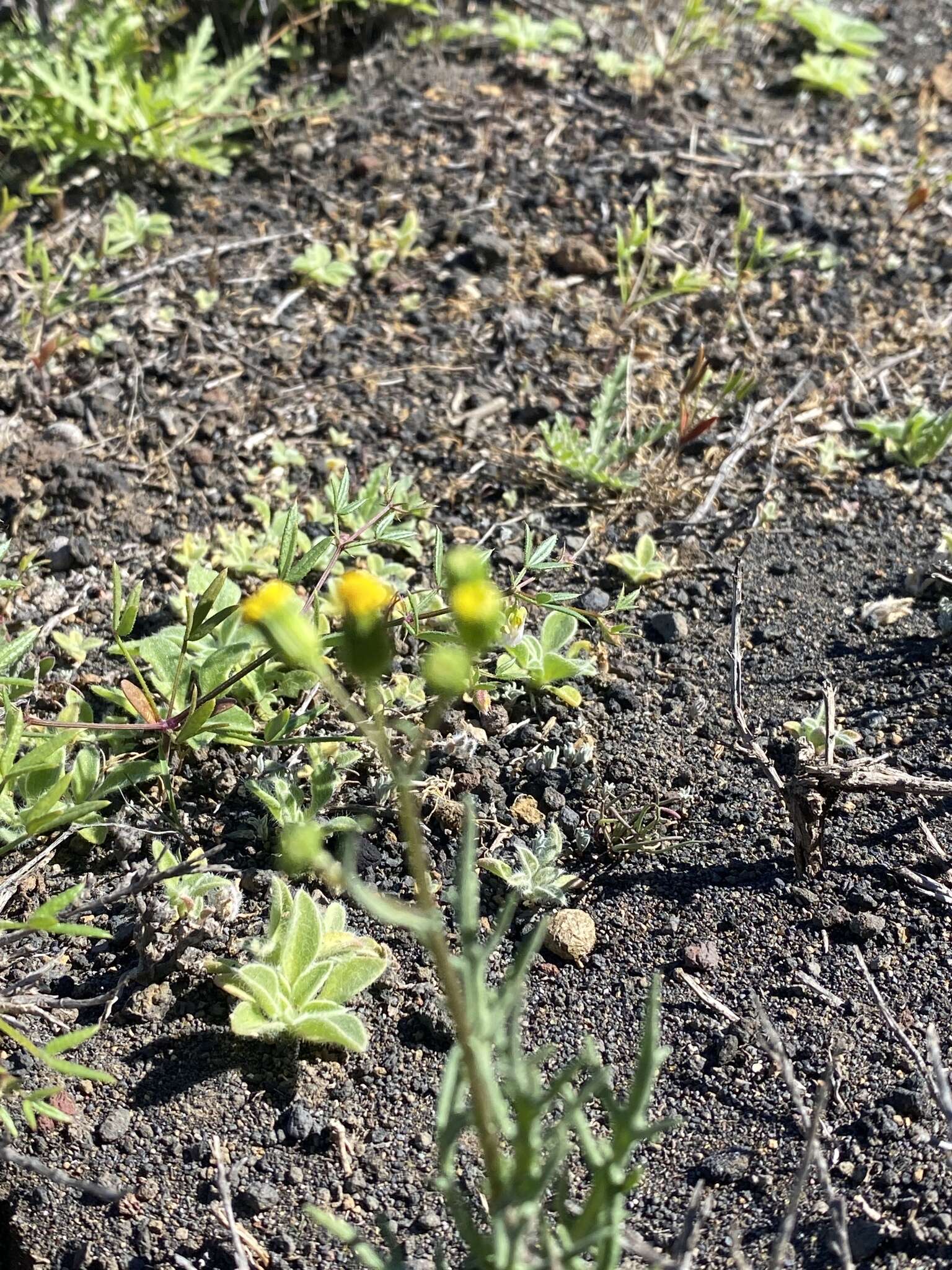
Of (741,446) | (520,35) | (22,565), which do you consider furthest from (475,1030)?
(520,35)

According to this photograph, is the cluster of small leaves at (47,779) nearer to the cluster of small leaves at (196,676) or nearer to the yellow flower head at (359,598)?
the cluster of small leaves at (196,676)

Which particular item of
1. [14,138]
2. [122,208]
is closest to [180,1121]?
[122,208]

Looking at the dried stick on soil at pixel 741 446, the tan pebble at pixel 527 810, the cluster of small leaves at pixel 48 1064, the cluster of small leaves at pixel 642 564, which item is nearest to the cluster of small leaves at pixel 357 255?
the dried stick on soil at pixel 741 446

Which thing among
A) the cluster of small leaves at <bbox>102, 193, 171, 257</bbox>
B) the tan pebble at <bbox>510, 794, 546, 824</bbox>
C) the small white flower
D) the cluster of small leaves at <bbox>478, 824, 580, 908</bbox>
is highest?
the cluster of small leaves at <bbox>102, 193, 171, 257</bbox>

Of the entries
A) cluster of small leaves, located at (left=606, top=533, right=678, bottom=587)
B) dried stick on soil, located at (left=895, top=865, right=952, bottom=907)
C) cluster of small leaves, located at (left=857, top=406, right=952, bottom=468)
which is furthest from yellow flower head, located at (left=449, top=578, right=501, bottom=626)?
cluster of small leaves, located at (left=857, top=406, right=952, bottom=468)

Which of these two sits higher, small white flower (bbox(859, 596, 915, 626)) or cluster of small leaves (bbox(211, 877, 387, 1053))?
cluster of small leaves (bbox(211, 877, 387, 1053))

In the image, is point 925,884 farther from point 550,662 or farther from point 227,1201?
point 227,1201

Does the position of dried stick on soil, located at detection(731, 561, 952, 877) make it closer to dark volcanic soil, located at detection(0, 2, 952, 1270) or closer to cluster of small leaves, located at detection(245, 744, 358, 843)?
dark volcanic soil, located at detection(0, 2, 952, 1270)

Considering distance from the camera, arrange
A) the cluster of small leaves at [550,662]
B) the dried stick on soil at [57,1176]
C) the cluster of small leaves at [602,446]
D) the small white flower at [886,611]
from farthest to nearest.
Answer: the cluster of small leaves at [602,446] < the small white flower at [886,611] < the cluster of small leaves at [550,662] < the dried stick on soil at [57,1176]
